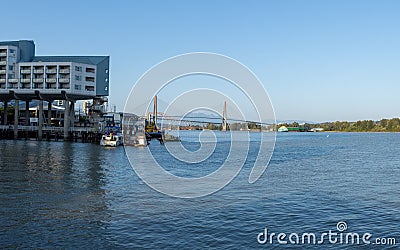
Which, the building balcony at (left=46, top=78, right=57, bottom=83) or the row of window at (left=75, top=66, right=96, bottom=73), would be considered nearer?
the building balcony at (left=46, top=78, right=57, bottom=83)

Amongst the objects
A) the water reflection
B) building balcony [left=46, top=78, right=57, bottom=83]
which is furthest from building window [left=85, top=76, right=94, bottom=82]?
the water reflection

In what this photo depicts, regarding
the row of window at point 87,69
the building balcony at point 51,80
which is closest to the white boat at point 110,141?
the row of window at point 87,69

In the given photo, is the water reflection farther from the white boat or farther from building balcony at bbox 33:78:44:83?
building balcony at bbox 33:78:44:83

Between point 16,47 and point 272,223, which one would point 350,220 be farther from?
point 16,47

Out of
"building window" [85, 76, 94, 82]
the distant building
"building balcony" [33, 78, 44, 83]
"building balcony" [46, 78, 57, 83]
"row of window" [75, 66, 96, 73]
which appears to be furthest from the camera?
"building window" [85, 76, 94, 82]

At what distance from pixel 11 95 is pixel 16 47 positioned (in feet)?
37.2

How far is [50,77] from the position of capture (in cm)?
8356

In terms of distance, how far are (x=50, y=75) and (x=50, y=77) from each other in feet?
1.40

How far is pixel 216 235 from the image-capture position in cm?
1608

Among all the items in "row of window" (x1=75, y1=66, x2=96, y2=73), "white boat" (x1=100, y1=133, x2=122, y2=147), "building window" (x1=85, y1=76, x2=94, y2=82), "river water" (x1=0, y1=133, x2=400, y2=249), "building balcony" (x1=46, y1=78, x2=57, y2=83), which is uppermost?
"row of window" (x1=75, y1=66, x2=96, y2=73)

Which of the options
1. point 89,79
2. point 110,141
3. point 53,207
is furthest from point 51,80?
point 53,207

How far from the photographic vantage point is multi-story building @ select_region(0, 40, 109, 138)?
81.7 m

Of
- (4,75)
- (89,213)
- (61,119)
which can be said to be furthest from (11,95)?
(89,213)

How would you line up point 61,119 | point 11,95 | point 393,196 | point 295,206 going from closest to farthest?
point 295,206 < point 393,196 < point 11,95 < point 61,119
